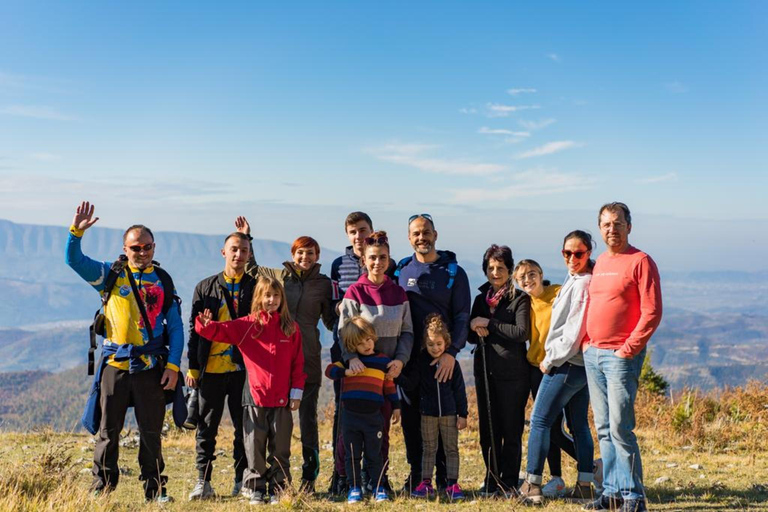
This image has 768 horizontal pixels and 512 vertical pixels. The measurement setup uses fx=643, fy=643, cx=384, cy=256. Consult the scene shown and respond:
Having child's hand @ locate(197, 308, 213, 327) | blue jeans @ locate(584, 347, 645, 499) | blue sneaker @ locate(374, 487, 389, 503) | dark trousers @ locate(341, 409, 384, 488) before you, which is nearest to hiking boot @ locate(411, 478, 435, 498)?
blue sneaker @ locate(374, 487, 389, 503)

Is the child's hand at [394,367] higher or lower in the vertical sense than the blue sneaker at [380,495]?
higher

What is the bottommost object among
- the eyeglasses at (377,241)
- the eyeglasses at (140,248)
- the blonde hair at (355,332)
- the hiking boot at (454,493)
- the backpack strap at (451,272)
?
the hiking boot at (454,493)

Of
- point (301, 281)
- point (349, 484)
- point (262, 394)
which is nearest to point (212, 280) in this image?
point (301, 281)

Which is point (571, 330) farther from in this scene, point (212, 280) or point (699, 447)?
point (699, 447)

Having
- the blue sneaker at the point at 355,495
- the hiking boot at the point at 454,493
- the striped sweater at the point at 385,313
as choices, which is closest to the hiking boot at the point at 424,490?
the hiking boot at the point at 454,493

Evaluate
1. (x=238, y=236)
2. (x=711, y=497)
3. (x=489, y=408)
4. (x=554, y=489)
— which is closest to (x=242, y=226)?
(x=238, y=236)

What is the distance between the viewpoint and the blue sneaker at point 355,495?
6621 millimetres

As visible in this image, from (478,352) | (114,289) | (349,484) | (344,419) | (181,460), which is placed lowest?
(181,460)

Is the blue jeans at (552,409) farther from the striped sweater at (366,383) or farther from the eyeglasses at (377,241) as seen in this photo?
the eyeglasses at (377,241)

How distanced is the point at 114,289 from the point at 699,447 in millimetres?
9295

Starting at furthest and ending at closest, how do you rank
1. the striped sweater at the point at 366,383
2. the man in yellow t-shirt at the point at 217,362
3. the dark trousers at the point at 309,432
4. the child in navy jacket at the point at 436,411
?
the dark trousers at the point at 309,432
the man in yellow t-shirt at the point at 217,362
the child in navy jacket at the point at 436,411
the striped sweater at the point at 366,383

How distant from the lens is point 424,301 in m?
7.07

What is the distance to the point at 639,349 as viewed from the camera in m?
5.81

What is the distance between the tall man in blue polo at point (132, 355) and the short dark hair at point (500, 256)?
11.1 ft
